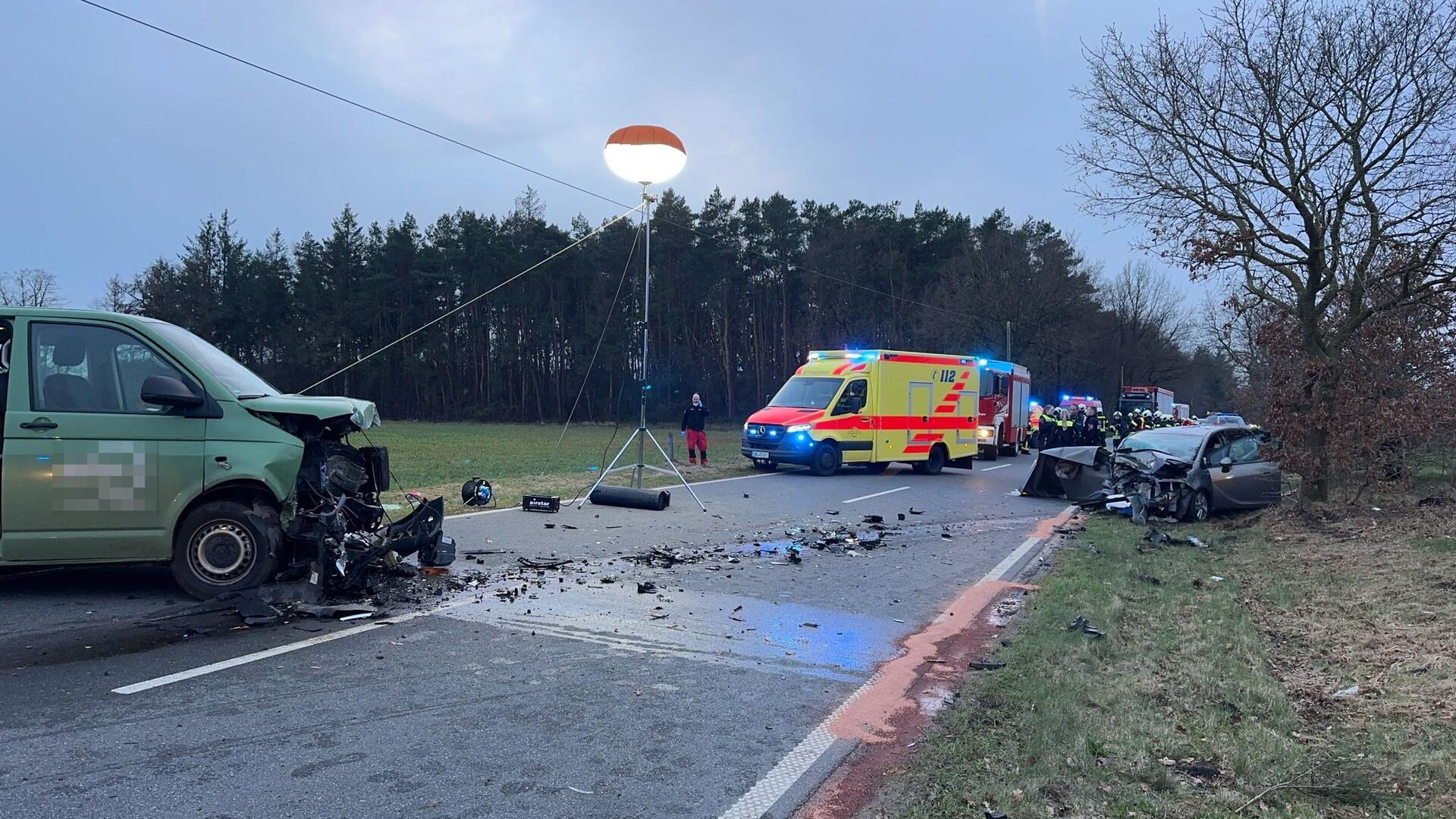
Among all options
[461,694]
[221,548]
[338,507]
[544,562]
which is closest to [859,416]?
[544,562]

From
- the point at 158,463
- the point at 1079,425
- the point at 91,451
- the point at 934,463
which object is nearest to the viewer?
the point at 91,451

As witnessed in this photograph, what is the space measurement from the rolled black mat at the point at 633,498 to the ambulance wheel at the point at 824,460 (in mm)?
6824

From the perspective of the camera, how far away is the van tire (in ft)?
20.4

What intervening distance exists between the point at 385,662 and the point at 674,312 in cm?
5785

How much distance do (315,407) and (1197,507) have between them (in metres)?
11.3

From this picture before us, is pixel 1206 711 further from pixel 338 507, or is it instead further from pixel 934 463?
pixel 934 463

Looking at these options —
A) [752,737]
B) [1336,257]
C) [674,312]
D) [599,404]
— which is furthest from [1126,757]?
[599,404]

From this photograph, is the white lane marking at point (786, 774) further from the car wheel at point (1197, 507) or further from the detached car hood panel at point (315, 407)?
the car wheel at point (1197, 507)

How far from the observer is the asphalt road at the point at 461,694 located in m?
3.48

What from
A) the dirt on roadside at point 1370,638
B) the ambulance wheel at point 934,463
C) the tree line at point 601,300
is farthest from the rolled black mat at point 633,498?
the tree line at point 601,300

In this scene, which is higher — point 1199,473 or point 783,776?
point 1199,473

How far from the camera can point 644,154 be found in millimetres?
12445

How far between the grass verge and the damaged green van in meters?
4.56

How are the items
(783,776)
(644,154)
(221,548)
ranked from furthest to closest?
(644,154) → (221,548) → (783,776)
